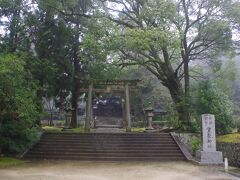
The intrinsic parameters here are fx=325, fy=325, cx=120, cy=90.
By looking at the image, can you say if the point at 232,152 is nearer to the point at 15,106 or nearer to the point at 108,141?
the point at 108,141

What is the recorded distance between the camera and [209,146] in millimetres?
16703

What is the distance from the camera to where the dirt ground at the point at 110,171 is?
1227 cm

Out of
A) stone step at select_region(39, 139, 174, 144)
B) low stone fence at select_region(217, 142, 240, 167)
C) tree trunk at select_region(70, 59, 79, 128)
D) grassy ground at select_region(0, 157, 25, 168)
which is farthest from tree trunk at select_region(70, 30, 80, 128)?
low stone fence at select_region(217, 142, 240, 167)

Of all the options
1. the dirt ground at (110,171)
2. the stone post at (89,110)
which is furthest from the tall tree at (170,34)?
the dirt ground at (110,171)

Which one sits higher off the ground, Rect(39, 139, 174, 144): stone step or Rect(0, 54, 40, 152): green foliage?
Rect(0, 54, 40, 152): green foliage

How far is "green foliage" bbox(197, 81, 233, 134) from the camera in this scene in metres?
21.6

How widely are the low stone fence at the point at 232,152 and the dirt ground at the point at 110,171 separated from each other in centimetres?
161

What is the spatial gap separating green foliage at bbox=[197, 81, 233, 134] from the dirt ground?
6009 mm

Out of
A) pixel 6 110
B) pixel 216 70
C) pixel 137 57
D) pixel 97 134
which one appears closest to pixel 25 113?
pixel 6 110

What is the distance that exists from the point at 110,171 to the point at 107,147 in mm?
5894

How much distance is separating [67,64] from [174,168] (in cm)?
1481

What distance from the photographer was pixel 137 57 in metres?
24.0

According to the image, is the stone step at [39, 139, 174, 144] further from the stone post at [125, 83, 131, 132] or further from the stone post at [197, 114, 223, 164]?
the stone post at [197, 114, 223, 164]

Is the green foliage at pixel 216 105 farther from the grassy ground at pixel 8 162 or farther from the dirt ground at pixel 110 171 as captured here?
the grassy ground at pixel 8 162
